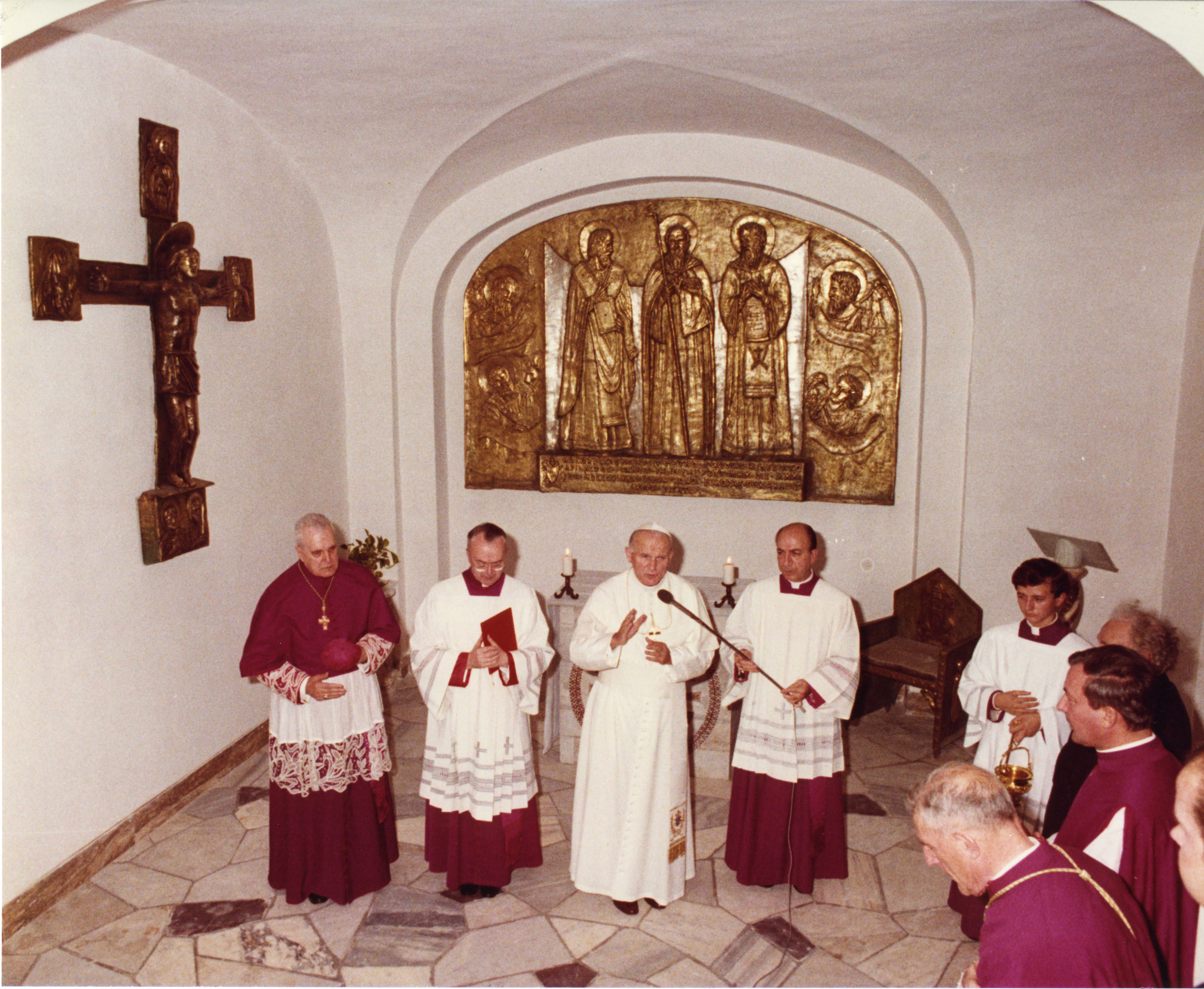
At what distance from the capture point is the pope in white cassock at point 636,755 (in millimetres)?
5414

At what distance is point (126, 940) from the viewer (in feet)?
17.0

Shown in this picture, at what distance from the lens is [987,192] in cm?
719

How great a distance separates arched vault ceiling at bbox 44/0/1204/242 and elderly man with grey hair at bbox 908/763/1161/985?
11.9 feet

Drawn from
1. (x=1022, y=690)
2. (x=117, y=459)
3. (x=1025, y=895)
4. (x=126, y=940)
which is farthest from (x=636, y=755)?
(x=117, y=459)

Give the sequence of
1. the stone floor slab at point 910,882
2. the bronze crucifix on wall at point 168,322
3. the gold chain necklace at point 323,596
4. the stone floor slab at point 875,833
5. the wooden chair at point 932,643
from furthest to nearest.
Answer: the wooden chair at point 932,643 → the stone floor slab at point 875,833 → the bronze crucifix on wall at point 168,322 → the stone floor slab at point 910,882 → the gold chain necklace at point 323,596

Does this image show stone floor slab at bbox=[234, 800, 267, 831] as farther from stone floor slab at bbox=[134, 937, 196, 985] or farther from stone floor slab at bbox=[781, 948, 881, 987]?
stone floor slab at bbox=[781, 948, 881, 987]

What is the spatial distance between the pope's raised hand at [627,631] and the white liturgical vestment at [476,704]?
0.44 metres

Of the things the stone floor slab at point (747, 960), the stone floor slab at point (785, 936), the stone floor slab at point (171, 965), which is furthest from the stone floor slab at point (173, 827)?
the stone floor slab at point (785, 936)

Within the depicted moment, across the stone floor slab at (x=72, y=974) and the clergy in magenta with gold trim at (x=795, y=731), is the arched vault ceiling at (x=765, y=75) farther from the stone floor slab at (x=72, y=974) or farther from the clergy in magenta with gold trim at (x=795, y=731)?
Answer: the stone floor slab at (x=72, y=974)

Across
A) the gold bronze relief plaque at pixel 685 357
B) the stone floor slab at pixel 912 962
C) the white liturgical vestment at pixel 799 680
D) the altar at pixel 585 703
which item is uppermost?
the gold bronze relief plaque at pixel 685 357

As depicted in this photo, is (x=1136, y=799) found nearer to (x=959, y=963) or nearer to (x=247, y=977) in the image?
(x=959, y=963)

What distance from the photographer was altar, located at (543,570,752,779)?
7109mm

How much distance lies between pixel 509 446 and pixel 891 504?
3269 mm

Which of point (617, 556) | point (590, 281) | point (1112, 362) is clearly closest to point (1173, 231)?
point (1112, 362)
